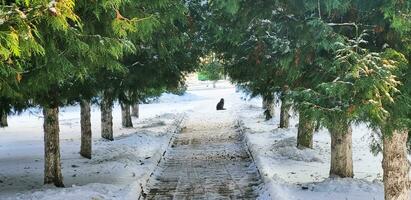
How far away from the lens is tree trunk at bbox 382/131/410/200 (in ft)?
24.5

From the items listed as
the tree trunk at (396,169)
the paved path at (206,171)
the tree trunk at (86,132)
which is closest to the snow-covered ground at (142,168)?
the tree trunk at (86,132)

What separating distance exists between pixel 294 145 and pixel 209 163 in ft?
11.4

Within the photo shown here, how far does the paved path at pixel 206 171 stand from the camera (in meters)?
11.6

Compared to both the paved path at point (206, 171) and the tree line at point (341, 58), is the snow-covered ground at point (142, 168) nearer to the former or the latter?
the paved path at point (206, 171)

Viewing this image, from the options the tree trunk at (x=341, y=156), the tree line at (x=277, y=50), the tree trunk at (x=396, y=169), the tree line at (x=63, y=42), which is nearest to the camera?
the tree line at (x=63, y=42)

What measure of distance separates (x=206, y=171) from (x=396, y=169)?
7.59 metres

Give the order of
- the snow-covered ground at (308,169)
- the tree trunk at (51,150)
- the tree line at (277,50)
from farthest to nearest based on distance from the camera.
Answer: the tree trunk at (51,150) < the snow-covered ground at (308,169) < the tree line at (277,50)

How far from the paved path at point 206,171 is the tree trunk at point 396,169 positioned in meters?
3.83

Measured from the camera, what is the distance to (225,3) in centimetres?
645

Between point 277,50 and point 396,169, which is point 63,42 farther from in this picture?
point 396,169

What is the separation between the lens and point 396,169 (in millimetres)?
7496

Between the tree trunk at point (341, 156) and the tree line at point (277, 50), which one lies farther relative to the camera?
the tree trunk at point (341, 156)

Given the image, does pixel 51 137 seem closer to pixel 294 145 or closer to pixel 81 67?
pixel 81 67

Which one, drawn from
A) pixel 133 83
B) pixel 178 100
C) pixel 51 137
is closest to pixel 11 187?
pixel 51 137
